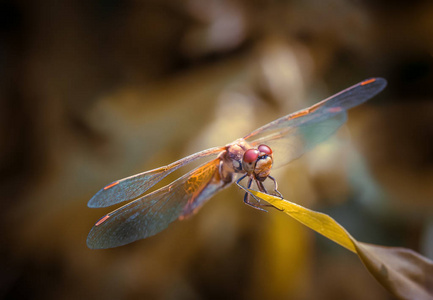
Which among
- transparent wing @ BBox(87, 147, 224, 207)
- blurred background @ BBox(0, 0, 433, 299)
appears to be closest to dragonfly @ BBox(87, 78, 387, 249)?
transparent wing @ BBox(87, 147, 224, 207)

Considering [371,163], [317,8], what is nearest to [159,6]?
[317,8]

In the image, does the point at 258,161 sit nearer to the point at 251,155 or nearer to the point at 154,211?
the point at 251,155

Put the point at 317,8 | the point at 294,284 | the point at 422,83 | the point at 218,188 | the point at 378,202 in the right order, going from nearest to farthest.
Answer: the point at 218,188
the point at 294,284
the point at 378,202
the point at 422,83
the point at 317,8

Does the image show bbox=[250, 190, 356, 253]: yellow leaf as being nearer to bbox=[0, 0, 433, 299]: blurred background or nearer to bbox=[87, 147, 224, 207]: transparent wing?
bbox=[87, 147, 224, 207]: transparent wing

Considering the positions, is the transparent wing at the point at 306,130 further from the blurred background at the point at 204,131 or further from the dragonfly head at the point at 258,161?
the blurred background at the point at 204,131

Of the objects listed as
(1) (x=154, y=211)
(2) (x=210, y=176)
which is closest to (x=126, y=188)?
(1) (x=154, y=211)

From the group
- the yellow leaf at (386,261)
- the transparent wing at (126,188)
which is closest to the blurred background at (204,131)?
the transparent wing at (126,188)

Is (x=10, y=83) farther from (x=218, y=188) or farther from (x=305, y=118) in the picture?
(x=305, y=118)
